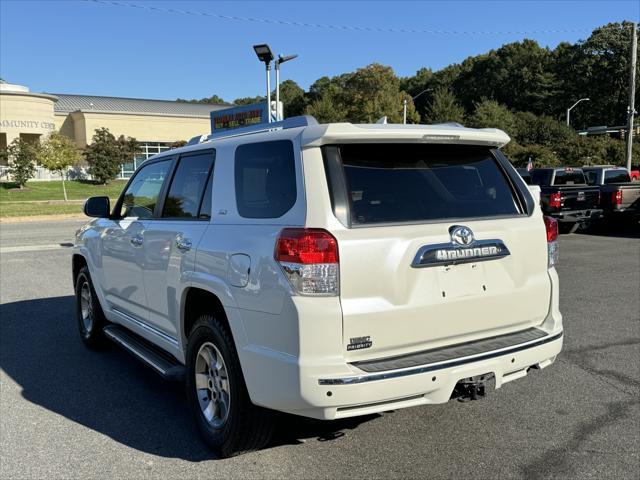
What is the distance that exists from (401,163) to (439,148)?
336mm

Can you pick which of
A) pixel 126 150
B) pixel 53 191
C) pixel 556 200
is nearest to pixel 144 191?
pixel 556 200

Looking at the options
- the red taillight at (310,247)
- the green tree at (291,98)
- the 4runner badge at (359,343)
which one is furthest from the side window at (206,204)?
the green tree at (291,98)

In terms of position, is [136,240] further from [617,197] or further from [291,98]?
[291,98]

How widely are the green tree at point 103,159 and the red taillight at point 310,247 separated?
45.5 metres

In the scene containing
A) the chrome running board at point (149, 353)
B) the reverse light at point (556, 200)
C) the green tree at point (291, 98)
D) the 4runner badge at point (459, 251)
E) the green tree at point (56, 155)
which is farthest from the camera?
the green tree at point (291, 98)

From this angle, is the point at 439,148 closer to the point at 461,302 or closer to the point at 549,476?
the point at 461,302

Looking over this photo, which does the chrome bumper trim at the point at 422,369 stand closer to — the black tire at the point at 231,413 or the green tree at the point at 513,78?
the black tire at the point at 231,413

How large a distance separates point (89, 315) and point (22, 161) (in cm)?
3821

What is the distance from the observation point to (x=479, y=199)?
3.59m

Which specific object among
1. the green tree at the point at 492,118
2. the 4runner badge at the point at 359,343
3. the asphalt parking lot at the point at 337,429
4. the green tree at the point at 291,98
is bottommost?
the asphalt parking lot at the point at 337,429

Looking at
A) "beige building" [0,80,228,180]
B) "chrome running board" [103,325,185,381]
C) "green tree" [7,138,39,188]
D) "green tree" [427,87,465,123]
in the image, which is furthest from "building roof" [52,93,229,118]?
"chrome running board" [103,325,185,381]

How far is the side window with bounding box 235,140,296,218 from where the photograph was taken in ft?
Answer: 10.4

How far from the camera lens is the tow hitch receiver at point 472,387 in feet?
10.3

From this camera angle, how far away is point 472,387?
317cm
